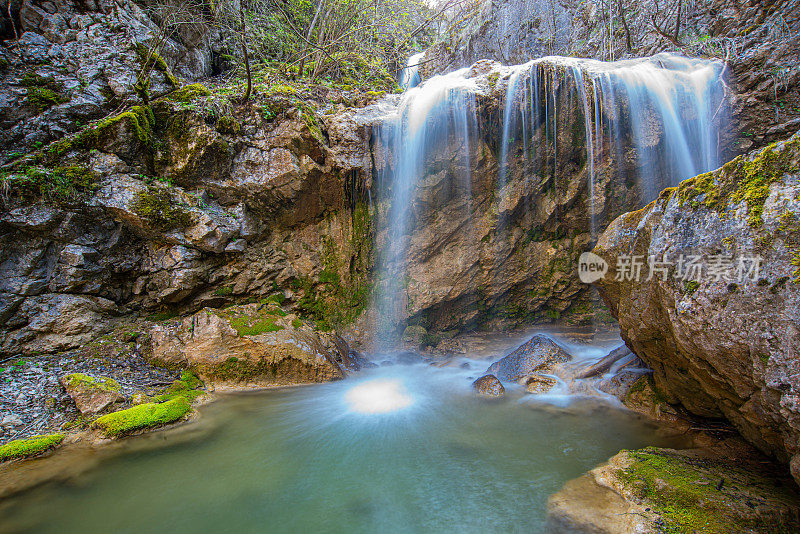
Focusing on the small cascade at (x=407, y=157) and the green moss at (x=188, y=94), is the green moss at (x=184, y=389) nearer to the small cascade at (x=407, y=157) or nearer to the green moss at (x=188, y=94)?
the small cascade at (x=407, y=157)

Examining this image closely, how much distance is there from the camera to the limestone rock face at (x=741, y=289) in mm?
2205

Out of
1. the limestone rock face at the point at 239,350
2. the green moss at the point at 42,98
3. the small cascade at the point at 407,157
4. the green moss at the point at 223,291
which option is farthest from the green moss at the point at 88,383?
the small cascade at the point at 407,157

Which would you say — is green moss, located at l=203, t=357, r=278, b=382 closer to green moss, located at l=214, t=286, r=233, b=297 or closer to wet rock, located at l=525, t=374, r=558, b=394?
green moss, located at l=214, t=286, r=233, b=297

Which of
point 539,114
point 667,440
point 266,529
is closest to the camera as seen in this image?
point 266,529

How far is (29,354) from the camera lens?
5.22 meters

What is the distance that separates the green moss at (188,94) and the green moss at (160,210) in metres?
1.95

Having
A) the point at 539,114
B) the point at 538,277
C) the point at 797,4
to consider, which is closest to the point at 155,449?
the point at 538,277

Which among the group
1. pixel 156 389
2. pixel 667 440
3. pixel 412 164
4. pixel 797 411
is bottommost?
pixel 667 440

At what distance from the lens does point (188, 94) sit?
265 inches

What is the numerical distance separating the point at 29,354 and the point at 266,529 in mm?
5403

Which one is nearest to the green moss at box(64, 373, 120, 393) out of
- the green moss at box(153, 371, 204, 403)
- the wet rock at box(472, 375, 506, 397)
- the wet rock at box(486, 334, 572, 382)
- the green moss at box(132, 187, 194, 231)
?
the green moss at box(153, 371, 204, 403)

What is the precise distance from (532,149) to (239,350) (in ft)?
23.5

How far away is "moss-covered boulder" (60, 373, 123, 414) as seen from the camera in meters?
4.53

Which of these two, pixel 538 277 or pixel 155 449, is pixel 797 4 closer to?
pixel 538 277
